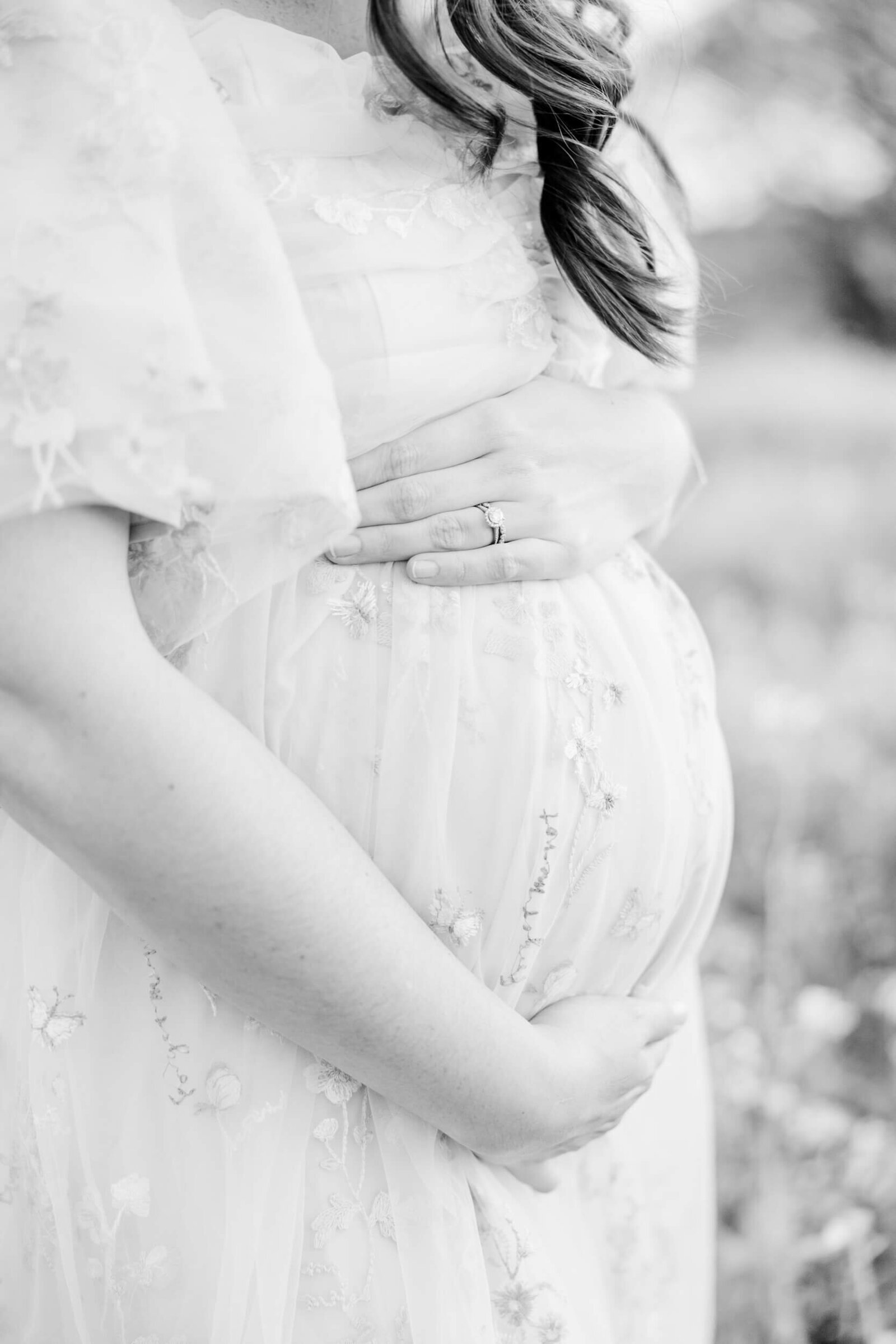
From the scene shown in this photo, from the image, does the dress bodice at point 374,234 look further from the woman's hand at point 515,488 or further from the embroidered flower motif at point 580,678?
the embroidered flower motif at point 580,678

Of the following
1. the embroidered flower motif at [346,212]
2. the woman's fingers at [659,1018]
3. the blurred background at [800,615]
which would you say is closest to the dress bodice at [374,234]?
the embroidered flower motif at [346,212]

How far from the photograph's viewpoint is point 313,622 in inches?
33.2

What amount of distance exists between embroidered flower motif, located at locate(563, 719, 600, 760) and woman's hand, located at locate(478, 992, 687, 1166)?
231 mm

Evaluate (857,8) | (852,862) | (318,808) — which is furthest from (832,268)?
(318,808)

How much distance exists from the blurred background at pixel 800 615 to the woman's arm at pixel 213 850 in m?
1.21

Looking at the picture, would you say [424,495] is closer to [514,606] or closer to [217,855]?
[514,606]

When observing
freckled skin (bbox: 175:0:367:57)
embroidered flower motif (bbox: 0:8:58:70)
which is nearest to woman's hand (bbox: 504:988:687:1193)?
embroidered flower motif (bbox: 0:8:58:70)

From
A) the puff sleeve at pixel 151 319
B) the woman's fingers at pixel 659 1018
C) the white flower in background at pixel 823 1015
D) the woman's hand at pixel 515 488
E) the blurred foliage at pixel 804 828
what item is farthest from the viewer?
the white flower in background at pixel 823 1015

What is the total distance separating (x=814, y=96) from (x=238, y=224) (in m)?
3.18

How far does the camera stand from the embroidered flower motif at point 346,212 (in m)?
0.83

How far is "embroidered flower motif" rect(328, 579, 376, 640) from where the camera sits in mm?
860

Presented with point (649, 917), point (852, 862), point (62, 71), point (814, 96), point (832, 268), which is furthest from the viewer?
point (832, 268)

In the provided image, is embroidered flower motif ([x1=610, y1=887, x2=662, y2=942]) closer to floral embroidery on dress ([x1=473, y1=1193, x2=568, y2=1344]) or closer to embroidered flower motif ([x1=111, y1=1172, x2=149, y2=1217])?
floral embroidery on dress ([x1=473, y1=1193, x2=568, y2=1344])

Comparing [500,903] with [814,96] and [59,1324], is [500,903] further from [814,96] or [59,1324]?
[814,96]
